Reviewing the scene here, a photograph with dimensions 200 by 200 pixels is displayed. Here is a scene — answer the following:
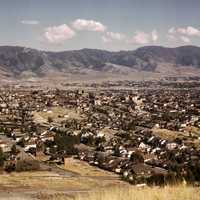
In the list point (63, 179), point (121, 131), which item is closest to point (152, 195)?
point (63, 179)

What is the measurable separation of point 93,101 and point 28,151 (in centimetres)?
8917

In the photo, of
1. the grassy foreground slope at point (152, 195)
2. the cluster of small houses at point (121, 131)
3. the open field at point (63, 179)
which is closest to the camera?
the grassy foreground slope at point (152, 195)

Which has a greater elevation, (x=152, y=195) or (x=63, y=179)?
(x=152, y=195)

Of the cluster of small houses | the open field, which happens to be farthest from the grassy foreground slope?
the open field

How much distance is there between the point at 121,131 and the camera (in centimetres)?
10319

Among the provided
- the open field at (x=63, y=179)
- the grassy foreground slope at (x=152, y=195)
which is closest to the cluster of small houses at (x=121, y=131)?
the open field at (x=63, y=179)

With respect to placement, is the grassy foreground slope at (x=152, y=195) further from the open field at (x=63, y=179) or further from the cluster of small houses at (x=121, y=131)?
the open field at (x=63, y=179)

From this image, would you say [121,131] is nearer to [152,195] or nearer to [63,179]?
[63,179]

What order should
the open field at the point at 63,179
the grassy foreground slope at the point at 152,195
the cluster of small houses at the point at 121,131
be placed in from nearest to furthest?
the grassy foreground slope at the point at 152,195 < the open field at the point at 63,179 < the cluster of small houses at the point at 121,131

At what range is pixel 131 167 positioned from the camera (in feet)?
210

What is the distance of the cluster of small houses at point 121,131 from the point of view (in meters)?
64.9

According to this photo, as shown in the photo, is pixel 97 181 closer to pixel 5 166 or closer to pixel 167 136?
pixel 5 166

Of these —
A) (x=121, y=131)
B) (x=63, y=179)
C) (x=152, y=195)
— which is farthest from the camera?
(x=121, y=131)

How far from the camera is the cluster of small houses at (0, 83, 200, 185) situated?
213ft
